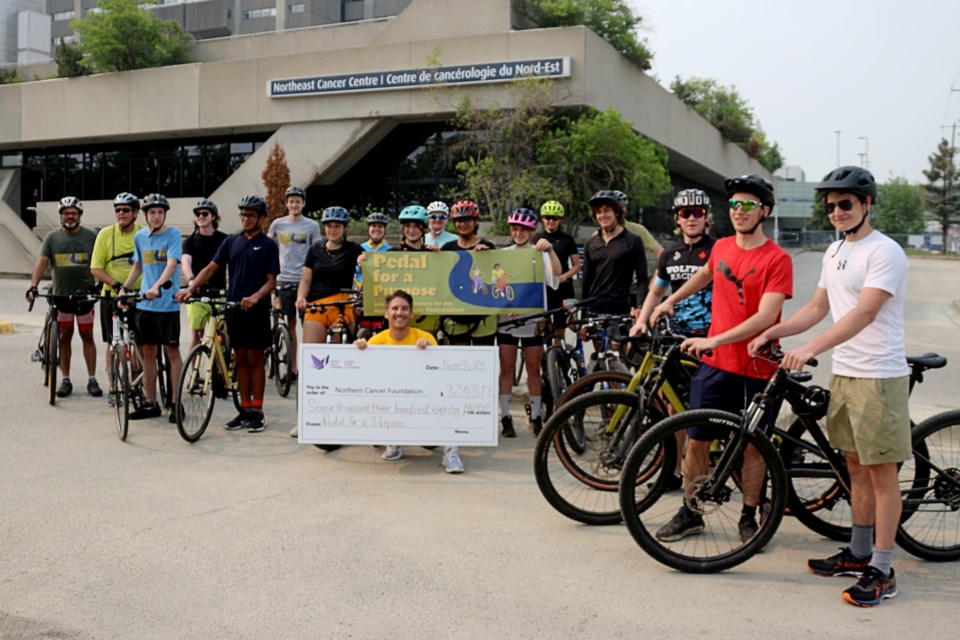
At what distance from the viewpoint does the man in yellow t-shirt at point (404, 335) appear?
Answer: 681 cm

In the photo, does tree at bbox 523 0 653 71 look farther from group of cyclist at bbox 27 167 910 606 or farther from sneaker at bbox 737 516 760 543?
sneaker at bbox 737 516 760 543

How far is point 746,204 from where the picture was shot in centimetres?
493

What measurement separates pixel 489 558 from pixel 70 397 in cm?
664

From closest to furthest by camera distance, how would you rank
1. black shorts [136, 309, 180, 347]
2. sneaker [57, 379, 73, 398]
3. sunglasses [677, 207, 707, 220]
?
sunglasses [677, 207, 707, 220] < black shorts [136, 309, 180, 347] < sneaker [57, 379, 73, 398]

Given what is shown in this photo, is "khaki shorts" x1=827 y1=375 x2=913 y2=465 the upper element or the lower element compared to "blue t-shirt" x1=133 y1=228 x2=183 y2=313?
lower

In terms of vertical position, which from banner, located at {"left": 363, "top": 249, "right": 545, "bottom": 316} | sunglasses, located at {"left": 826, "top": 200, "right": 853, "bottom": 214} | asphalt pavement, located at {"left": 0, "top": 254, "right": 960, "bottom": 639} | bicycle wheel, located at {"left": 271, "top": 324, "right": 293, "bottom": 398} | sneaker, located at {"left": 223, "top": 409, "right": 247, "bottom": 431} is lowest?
asphalt pavement, located at {"left": 0, "top": 254, "right": 960, "bottom": 639}

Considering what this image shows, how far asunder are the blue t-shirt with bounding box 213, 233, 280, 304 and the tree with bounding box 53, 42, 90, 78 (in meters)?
35.3

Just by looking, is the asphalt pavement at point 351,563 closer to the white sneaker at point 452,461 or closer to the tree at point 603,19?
the white sneaker at point 452,461

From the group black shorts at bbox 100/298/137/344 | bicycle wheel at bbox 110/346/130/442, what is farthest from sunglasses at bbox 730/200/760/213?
black shorts at bbox 100/298/137/344

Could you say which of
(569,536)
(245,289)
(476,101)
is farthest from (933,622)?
(476,101)

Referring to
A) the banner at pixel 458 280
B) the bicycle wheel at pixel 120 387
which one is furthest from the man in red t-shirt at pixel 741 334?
the bicycle wheel at pixel 120 387

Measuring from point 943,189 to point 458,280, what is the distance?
92186 millimetres

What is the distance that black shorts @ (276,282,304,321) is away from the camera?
34.9 ft

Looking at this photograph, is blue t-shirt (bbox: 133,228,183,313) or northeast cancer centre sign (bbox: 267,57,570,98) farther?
northeast cancer centre sign (bbox: 267,57,570,98)
